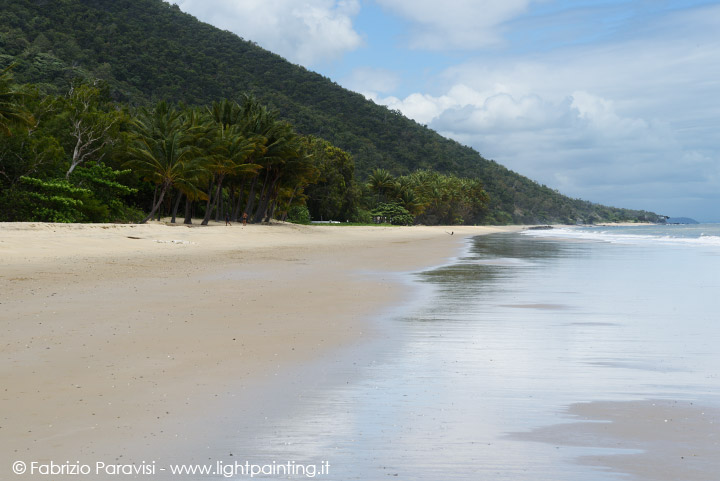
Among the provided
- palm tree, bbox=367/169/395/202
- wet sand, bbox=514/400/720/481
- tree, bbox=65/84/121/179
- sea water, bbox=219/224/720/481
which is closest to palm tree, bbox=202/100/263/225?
tree, bbox=65/84/121/179

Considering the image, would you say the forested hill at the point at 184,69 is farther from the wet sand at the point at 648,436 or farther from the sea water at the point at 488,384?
the wet sand at the point at 648,436

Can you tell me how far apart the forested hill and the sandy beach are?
69.2 meters

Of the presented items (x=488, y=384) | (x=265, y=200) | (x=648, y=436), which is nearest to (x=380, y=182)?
(x=265, y=200)

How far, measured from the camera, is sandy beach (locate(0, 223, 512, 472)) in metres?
4.51

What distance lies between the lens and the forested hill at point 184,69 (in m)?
100

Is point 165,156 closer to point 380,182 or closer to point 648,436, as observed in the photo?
point 648,436

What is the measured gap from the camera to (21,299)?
10.6 m

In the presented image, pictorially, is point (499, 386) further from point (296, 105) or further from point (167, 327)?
point (296, 105)

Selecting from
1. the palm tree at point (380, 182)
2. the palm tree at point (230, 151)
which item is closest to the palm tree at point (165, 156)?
the palm tree at point (230, 151)

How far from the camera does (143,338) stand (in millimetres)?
7789

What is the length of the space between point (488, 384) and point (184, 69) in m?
121

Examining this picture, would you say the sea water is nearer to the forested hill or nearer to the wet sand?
the wet sand

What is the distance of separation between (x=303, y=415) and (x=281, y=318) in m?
4.77

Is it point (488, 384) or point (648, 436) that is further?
point (488, 384)
